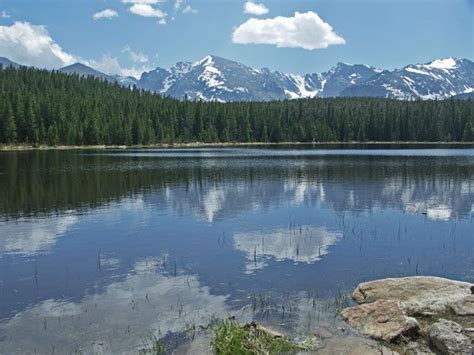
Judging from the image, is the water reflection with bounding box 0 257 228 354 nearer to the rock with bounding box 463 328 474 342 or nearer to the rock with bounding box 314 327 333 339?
the rock with bounding box 314 327 333 339

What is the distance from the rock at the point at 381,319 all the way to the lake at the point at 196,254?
1010mm

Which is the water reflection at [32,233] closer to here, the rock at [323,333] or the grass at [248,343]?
the grass at [248,343]

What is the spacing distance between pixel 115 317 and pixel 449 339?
11.3 m

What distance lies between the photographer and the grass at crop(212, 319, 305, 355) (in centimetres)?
1398

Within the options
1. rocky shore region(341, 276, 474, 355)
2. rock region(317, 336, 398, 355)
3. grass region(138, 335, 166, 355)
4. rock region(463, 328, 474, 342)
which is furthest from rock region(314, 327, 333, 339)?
grass region(138, 335, 166, 355)

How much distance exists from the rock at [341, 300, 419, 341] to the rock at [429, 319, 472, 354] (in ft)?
2.87

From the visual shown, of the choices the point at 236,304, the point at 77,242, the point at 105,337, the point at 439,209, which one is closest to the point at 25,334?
the point at 105,337

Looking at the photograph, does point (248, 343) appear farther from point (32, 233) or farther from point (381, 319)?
point (32, 233)

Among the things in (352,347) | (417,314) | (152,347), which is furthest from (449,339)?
(152,347)

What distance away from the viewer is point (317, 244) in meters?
29.3

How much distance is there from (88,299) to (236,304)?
6.05 metres

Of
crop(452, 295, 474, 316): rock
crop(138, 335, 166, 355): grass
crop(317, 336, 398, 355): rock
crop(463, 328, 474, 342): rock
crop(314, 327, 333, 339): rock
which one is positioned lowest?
crop(314, 327, 333, 339): rock

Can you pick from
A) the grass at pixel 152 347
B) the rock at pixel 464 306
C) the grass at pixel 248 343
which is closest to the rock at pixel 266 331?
the grass at pixel 248 343

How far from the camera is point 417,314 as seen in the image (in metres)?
17.7
